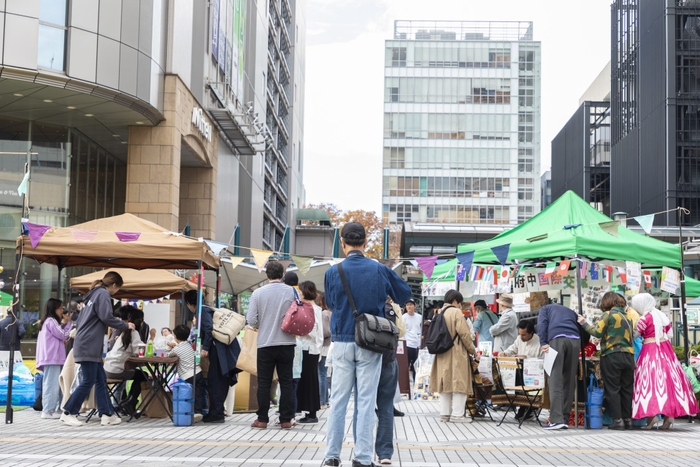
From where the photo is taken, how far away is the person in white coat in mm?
12242

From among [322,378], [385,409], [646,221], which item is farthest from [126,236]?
[646,221]

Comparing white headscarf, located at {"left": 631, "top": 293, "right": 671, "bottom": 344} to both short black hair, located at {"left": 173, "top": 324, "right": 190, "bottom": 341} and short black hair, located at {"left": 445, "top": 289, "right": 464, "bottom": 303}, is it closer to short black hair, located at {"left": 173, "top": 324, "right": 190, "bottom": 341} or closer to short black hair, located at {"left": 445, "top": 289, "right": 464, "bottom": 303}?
short black hair, located at {"left": 445, "top": 289, "right": 464, "bottom": 303}

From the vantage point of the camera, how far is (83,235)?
40.1 feet

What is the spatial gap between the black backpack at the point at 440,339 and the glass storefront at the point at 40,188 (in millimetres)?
14926

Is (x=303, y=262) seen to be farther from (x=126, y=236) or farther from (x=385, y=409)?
(x=385, y=409)

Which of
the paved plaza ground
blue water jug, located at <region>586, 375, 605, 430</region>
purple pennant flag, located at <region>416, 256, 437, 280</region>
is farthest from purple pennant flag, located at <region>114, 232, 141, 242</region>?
blue water jug, located at <region>586, 375, 605, 430</region>

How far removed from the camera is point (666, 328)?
12.9 meters

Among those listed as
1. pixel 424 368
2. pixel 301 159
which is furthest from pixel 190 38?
pixel 301 159

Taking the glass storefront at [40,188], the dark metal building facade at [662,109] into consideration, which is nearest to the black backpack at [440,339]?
the glass storefront at [40,188]

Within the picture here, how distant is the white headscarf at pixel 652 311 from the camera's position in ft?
41.9

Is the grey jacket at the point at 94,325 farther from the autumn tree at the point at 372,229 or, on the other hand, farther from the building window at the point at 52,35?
the autumn tree at the point at 372,229

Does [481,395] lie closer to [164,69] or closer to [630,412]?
[630,412]

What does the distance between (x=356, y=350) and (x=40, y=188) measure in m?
20.4

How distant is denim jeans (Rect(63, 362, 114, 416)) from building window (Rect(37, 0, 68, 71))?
12479 millimetres
